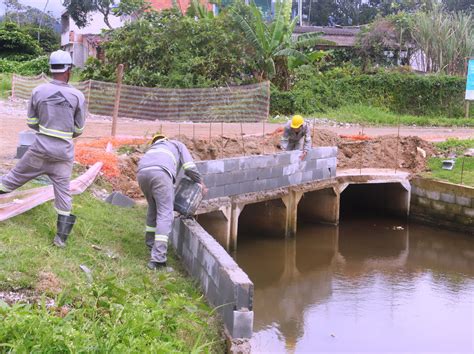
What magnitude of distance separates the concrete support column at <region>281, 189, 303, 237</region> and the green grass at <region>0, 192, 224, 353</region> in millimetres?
5403

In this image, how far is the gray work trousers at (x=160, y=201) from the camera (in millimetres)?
6762

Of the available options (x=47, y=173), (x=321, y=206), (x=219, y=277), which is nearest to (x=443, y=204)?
(x=321, y=206)

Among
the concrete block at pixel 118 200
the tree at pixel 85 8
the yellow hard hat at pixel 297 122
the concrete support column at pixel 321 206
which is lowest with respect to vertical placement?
the concrete support column at pixel 321 206

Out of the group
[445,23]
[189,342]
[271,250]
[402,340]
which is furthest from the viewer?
[445,23]

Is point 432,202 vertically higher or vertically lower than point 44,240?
lower

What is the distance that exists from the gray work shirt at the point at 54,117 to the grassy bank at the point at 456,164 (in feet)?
34.0

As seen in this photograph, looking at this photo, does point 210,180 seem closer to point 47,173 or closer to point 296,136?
point 296,136

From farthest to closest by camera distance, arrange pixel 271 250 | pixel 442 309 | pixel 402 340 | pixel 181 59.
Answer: pixel 181 59 < pixel 271 250 < pixel 442 309 < pixel 402 340

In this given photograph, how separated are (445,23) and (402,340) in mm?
20866

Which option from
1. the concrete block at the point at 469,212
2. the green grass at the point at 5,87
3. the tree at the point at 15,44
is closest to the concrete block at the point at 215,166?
the concrete block at the point at 469,212

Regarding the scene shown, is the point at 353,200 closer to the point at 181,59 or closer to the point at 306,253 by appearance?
the point at 306,253

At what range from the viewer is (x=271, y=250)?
12406 mm

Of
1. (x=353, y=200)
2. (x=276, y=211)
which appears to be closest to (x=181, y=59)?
(x=353, y=200)

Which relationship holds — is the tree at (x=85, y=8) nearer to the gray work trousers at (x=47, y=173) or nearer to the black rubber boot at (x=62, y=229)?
the gray work trousers at (x=47, y=173)
